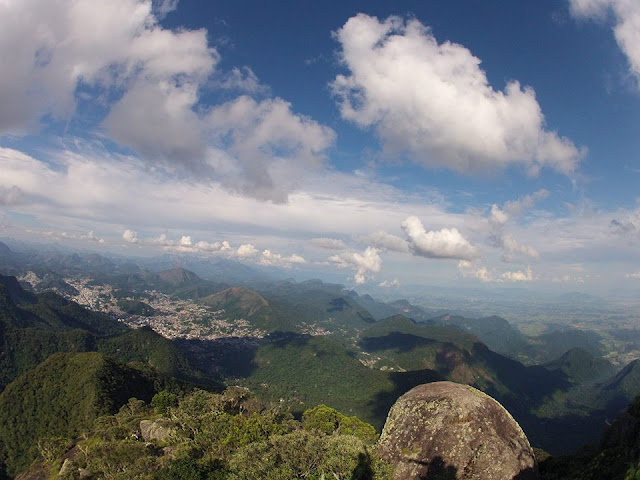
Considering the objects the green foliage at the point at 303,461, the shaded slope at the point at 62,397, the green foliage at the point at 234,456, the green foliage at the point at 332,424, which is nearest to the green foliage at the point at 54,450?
the green foliage at the point at 234,456

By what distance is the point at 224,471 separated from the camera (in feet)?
95.1

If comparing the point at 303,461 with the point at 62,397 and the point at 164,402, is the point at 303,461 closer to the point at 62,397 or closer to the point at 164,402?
the point at 164,402

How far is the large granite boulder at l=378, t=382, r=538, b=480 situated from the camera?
A: 2788 cm

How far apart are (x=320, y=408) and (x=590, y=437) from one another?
20490 cm

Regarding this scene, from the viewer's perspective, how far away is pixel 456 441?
29141 mm

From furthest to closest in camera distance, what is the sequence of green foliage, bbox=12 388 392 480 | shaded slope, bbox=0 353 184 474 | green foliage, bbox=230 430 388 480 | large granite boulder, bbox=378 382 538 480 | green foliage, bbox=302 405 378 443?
shaded slope, bbox=0 353 184 474 → green foliage, bbox=302 405 378 443 → large granite boulder, bbox=378 382 538 480 → green foliage, bbox=12 388 392 480 → green foliage, bbox=230 430 388 480

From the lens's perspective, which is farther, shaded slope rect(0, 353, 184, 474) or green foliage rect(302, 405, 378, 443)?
shaded slope rect(0, 353, 184, 474)

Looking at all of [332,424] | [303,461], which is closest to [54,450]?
[332,424]

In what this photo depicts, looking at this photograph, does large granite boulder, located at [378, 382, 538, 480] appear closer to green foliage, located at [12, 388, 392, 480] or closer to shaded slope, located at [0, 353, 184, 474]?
green foliage, located at [12, 388, 392, 480]

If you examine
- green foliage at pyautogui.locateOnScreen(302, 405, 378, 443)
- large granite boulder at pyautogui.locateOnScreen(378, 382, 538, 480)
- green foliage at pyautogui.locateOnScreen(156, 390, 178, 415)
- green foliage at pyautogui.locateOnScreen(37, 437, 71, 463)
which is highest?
large granite boulder at pyautogui.locateOnScreen(378, 382, 538, 480)

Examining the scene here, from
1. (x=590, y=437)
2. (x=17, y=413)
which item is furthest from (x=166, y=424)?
(x=590, y=437)

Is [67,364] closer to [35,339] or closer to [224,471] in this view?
[35,339]

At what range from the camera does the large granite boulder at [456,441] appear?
91.5ft

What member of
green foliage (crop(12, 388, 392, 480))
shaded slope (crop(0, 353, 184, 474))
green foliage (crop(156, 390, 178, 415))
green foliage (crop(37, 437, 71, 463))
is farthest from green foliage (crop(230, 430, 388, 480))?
shaded slope (crop(0, 353, 184, 474))
